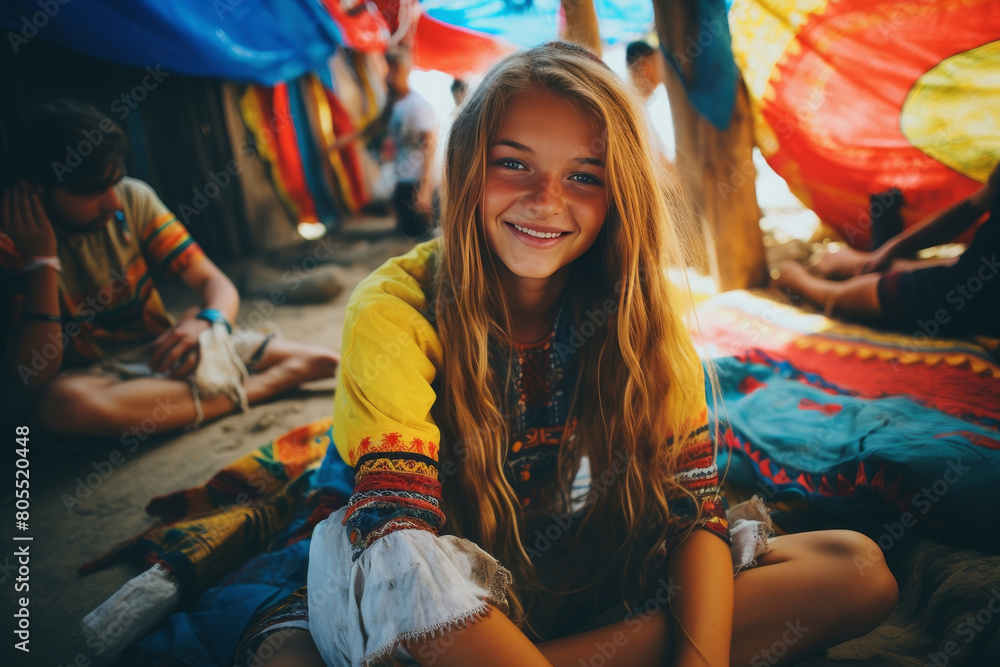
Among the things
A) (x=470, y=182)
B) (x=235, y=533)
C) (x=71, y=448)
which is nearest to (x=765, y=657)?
(x=470, y=182)

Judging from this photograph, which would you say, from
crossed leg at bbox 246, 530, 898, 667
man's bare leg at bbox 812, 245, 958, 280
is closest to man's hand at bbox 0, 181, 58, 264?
crossed leg at bbox 246, 530, 898, 667

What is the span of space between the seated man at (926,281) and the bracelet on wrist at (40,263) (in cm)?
284

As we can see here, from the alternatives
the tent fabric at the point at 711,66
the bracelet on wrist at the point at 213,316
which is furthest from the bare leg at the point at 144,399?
the tent fabric at the point at 711,66

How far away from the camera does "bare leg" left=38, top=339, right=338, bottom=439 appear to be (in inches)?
73.0

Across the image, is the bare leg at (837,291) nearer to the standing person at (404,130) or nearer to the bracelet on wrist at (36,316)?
the standing person at (404,130)

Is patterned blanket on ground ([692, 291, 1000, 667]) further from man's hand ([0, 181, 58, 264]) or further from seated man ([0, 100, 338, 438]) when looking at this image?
man's hand ([0, 181, 58, 264])

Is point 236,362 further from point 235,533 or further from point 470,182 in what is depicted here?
point 470,182

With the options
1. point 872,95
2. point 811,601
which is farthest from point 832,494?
point 872,95

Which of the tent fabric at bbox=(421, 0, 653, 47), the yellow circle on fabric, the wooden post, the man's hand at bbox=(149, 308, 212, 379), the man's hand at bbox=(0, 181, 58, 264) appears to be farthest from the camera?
the tent fabric at bbox=(421, 0, 653, 47)

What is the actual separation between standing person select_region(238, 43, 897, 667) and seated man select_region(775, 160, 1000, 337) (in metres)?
1.34

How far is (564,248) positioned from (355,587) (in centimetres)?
70

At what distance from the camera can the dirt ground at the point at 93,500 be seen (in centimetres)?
121

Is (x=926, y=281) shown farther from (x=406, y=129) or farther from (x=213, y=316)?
(x=406, y=129)

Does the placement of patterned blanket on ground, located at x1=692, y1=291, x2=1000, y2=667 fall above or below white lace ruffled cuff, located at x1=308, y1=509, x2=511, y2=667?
below
